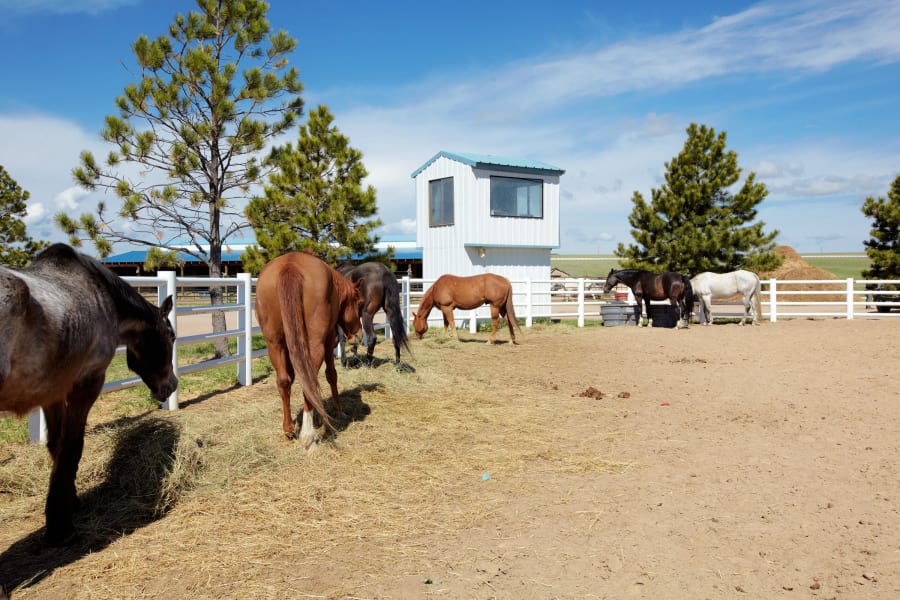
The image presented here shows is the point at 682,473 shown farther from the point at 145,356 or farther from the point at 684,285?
the point at 684,285

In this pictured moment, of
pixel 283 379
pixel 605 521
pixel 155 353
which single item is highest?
pixel 155 353

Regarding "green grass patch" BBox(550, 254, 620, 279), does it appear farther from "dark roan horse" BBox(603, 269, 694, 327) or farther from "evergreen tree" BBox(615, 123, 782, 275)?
"dark roan horse" BBox(603, 269, 694, 327)

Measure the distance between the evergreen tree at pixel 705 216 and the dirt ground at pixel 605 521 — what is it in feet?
50.1

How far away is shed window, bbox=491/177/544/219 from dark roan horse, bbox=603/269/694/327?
11.0 ft

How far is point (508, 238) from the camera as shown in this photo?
19.0 metres

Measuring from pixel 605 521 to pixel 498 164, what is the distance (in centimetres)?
1593

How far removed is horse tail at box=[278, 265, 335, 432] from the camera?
15.3ft

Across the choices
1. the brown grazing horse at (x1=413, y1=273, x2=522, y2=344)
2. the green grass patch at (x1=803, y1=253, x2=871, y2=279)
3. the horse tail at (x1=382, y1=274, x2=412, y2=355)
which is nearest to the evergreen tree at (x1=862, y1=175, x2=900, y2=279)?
the brown grazing horse at (x1=413, y1=273, x2=522, y2=344)

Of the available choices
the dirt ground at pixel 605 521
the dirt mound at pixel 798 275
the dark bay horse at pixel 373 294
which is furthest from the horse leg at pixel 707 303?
the dirt mound at pixel 798 275

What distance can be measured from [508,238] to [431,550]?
53.4 feet

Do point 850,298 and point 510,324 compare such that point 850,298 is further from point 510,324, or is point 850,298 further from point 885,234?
point 510,324

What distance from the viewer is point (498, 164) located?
18.6 m

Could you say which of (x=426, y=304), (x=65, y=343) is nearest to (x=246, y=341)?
(x=65, y=343)

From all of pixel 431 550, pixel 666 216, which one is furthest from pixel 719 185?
pixel 431 550
